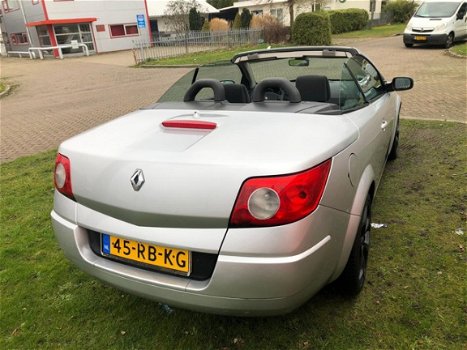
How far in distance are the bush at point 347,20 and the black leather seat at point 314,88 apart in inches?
1127

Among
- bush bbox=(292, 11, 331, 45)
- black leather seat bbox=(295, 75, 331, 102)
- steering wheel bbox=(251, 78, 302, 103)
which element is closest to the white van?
bush bbox=(292, 11, 331, 45)

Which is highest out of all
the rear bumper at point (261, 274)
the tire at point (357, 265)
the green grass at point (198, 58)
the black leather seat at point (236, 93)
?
the black leather seat at point (236, 93)

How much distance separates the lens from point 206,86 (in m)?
2.98

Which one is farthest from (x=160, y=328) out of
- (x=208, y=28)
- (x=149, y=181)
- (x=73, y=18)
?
(x=208, y=28)

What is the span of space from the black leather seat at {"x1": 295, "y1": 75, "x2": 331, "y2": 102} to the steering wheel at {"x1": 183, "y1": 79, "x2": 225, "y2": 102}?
537mm

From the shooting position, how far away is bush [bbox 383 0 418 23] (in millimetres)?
34531

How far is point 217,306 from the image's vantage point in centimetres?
188

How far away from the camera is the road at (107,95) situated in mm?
7730

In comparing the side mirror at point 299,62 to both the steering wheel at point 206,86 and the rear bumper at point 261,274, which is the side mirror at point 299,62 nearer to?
the steering wheel at point 206,86

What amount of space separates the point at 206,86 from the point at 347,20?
30.3 m

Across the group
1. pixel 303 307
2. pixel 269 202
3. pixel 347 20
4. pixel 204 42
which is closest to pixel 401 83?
pixel 303 307

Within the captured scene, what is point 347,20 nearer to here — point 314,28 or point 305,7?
point 305,7

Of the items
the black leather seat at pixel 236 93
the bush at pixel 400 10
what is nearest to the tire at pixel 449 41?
the black leather seat at pixel 236 93

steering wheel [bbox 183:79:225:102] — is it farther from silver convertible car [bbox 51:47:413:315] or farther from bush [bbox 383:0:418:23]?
bush [bbox 383:0:418:23]
